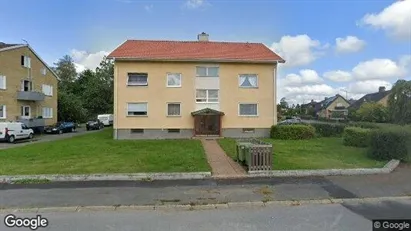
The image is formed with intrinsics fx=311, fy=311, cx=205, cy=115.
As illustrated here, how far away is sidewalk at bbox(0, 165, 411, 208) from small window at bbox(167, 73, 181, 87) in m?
16.3

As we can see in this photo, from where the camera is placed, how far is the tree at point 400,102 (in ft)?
97.0

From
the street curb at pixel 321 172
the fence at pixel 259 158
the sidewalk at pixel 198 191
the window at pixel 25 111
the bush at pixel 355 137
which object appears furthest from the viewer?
the window at pixel 25 111

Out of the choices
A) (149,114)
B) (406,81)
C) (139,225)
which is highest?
(406,81)

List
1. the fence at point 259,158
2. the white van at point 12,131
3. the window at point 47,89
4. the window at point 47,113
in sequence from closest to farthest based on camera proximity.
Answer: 1. the fence at point 259,158
2. the white van at point 12,131
3. the window at point 47,113
4. the window at point 47,89

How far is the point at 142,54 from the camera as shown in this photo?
24438 mm

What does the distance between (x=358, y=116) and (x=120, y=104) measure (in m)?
40.3

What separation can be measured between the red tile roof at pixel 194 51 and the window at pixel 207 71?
84cm

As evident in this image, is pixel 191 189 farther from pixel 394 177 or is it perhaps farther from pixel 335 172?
pixel 394 177

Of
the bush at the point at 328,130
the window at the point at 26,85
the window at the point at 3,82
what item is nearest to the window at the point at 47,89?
the window at the point at 26,85

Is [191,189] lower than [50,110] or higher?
lower

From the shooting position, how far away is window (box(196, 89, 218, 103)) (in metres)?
25.0

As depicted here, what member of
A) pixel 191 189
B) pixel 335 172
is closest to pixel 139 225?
pixel 191 189

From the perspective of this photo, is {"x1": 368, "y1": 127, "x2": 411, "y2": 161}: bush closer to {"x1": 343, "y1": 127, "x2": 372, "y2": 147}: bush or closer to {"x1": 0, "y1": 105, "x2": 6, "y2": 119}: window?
{"x1": 343, "y1": 127, "x2": 372, "y2": 147}: bush

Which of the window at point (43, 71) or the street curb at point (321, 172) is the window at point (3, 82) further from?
the street curb at point (321, 172)
